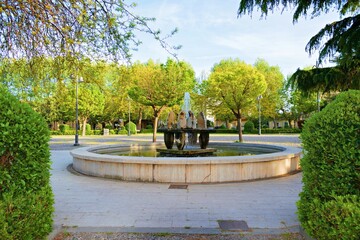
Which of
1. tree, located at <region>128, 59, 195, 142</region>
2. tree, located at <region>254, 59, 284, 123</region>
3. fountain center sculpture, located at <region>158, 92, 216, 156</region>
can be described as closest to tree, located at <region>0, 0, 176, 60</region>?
fountain center sculpture, located at <region>158, 92, 216, 156</region>

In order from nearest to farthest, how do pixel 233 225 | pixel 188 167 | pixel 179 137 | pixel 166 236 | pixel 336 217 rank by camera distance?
pixel 336 217 → pixel 166 236 → pixel 233 225 → pixel 188 167 → pixel 179 137

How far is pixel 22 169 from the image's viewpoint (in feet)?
11.1

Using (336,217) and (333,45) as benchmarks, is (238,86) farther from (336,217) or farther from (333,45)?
(336,217)

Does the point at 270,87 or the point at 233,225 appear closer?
the point at 233,225

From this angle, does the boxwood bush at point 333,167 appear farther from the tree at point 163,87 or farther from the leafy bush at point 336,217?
the tree at point 163,87

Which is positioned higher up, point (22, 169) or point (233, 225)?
point (22, 169)

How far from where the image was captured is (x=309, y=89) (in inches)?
357

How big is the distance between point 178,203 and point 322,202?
3100 mm

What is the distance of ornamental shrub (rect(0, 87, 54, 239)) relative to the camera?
10.4 ft

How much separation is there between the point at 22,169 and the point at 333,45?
8.29m

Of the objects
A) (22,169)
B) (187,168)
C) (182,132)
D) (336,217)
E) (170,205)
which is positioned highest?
(182,132)

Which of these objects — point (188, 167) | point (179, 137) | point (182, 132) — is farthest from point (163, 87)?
point (188, 167)

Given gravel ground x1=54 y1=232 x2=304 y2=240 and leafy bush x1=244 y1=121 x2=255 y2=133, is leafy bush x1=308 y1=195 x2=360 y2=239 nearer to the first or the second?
gravel ground x1=54 y1=232 x2=304 y2=240

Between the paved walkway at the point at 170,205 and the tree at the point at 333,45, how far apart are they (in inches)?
132
